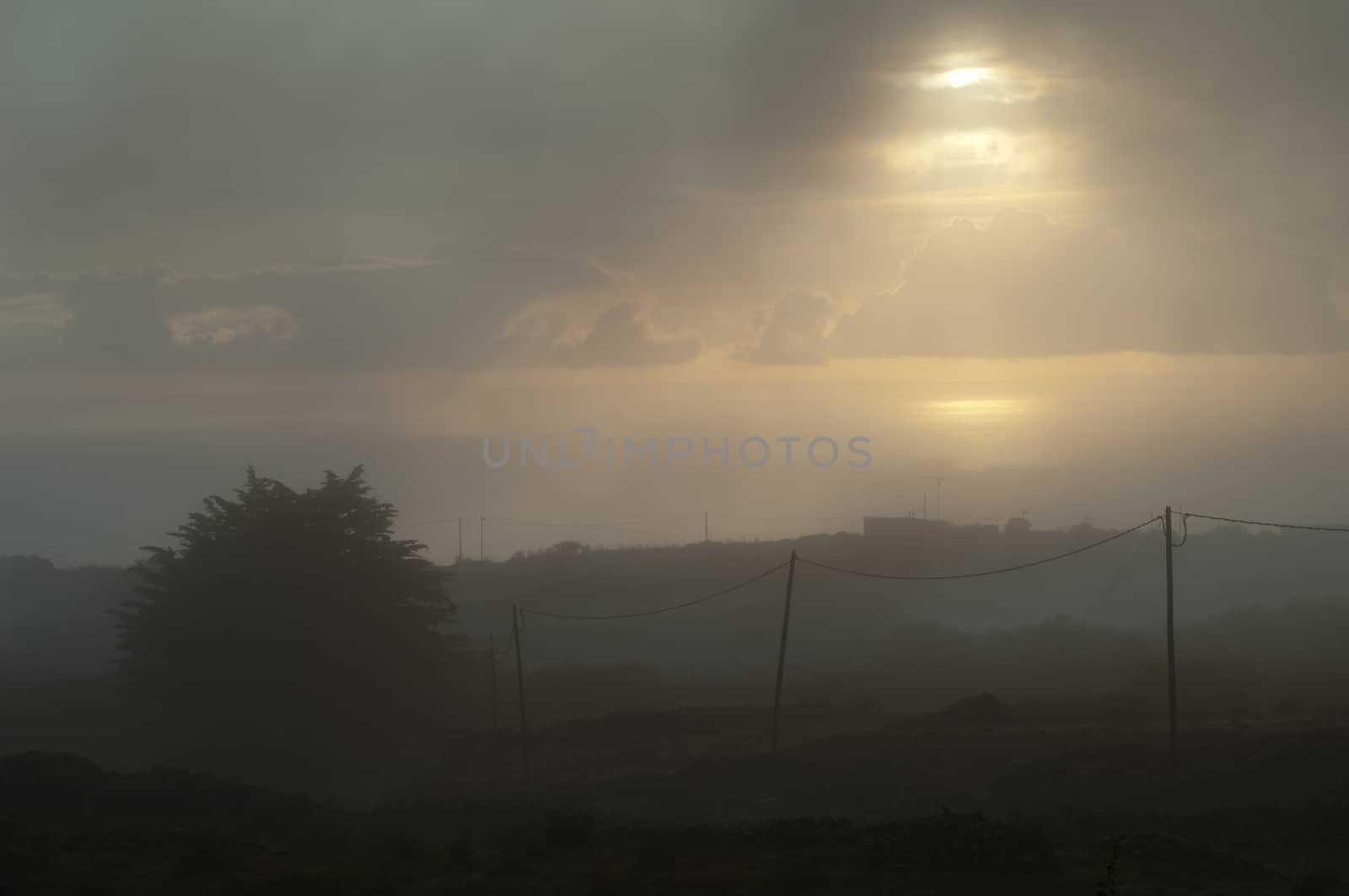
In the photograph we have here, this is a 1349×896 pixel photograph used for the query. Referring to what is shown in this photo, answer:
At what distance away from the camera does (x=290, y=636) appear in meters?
53.3

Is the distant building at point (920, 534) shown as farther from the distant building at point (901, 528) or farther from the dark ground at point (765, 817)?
the dark ground at point (765, 817)

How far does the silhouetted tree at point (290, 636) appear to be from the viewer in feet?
172

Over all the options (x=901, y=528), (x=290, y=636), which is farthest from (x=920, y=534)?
(x=290, y=636)

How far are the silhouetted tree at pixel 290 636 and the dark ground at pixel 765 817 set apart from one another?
19.6ft

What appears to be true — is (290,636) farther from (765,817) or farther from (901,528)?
(901,528)

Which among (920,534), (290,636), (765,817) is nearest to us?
(765,817)

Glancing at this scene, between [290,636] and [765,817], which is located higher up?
[290,636]

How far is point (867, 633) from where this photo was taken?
86000 mm

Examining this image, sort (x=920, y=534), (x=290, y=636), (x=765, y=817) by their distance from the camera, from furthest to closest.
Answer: (x=920, y=534) → (x=290, y=636) → (x=765, y=817)

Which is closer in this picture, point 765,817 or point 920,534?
point 765,817

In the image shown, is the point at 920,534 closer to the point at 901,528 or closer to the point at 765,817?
the point at 901,528

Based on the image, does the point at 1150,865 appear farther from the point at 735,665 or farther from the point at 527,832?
the point at 735,665

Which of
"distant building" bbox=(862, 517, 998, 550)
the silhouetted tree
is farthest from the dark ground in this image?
"distant building" bbox=(862, 517, 998, 550)

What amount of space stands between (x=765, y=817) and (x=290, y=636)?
95.4ft
